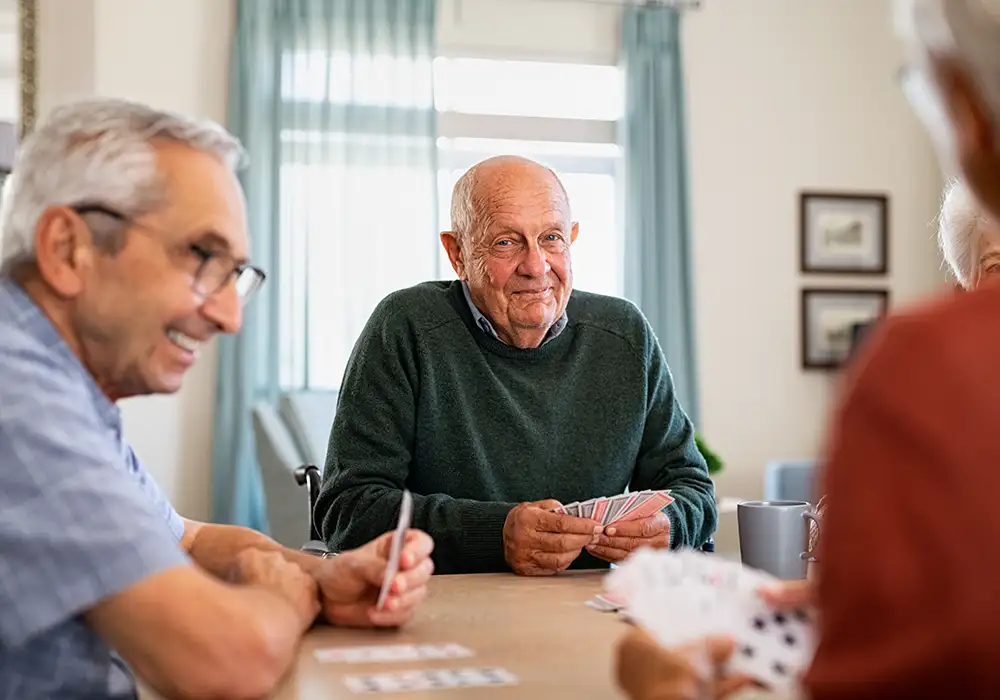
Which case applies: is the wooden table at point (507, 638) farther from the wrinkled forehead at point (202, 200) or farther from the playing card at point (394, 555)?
the wrinkled forehead at point (202, 200)

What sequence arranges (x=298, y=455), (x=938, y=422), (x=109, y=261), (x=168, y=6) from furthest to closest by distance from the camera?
(x=168, y=6)
(x=298, y=455)
(x=109, y=261)
(x=938, y=422)

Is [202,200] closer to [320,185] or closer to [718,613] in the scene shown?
[718,613]

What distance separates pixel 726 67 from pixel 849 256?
119 centimetres

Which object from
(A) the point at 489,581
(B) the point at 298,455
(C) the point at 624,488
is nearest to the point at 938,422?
(A) the point at 489,581

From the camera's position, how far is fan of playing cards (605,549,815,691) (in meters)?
0.94

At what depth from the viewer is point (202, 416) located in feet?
17.8

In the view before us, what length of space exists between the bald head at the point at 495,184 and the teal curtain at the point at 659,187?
345 cm

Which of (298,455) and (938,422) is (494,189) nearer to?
(938,422)

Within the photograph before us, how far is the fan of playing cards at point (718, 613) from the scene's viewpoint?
0.94 meters

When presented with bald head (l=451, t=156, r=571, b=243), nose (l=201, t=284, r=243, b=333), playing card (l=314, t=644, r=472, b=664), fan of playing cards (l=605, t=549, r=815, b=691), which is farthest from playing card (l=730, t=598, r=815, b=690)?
bald head (l=451, t=156, r=571, b=243)

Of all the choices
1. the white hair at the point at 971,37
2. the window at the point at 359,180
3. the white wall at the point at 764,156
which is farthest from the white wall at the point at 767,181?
the white hair at the point at 971,37

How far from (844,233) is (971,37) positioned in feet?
18.4

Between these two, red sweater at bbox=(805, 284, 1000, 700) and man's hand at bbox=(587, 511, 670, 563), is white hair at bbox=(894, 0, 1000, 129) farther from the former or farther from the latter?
man's hand at bbox=(587, 511, 670, 563)

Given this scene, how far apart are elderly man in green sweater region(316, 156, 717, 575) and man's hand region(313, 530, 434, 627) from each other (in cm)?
49
